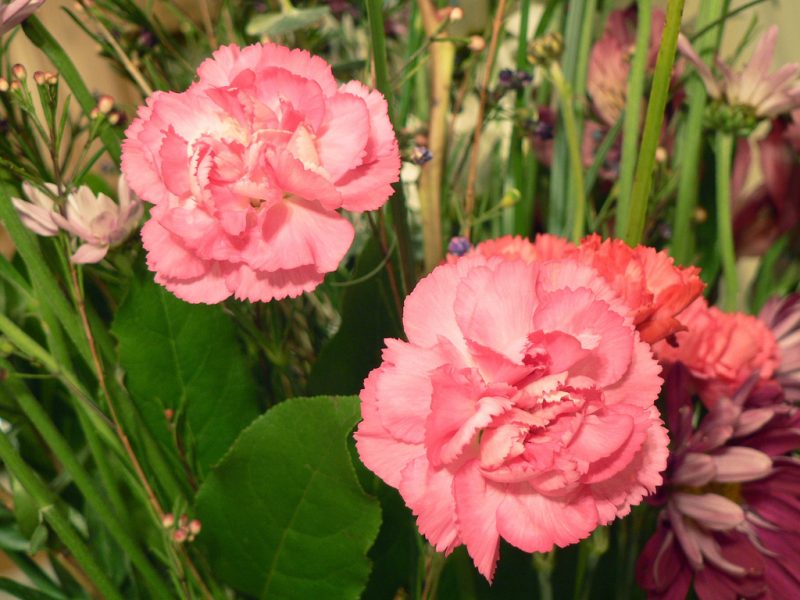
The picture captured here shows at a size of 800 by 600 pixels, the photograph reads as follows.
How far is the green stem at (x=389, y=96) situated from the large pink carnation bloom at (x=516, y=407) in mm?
50

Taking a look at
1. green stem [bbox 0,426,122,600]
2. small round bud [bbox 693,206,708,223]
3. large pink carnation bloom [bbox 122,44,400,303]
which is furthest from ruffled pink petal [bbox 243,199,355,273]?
small round bud [bbox 693,206,708,223]

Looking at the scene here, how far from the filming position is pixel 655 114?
0.67 ft

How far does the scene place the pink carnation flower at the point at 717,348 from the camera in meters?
0.29

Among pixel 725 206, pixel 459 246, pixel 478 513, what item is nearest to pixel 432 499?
pixel 478 513

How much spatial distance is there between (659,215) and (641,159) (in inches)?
7.5

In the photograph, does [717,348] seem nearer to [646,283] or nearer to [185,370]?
[646,283]

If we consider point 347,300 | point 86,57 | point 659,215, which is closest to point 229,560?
point 347,300

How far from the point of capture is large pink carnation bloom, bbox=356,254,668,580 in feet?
0.60

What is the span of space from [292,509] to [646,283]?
0.15 m

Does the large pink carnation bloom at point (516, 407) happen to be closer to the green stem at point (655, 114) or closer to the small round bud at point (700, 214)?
the green stem at point (655, 114)

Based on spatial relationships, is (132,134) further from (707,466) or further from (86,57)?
(86,57)

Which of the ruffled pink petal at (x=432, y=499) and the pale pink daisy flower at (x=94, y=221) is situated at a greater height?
the pale pink daisy flower at (x=94, y=221)

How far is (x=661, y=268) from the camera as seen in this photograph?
0.70ft

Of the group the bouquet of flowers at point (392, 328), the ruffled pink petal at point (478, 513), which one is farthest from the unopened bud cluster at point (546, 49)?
the ruffled pink petal at point (478, 513)
